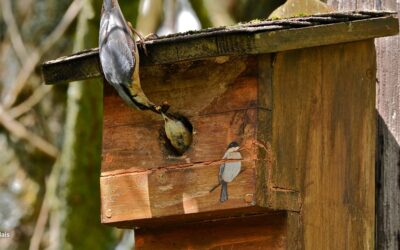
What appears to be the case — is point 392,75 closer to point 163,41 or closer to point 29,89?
point 163,41

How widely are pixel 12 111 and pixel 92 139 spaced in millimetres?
994

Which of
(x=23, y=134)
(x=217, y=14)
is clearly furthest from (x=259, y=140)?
(x=23, y=134)

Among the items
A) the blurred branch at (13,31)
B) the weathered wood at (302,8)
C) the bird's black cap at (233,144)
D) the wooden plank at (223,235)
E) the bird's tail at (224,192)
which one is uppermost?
the blurred branch at (13,31)

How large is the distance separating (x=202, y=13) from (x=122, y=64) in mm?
1764

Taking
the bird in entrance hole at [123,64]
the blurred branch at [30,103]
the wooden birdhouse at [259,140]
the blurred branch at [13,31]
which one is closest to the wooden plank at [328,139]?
the wooden birdhouse at [259,140]

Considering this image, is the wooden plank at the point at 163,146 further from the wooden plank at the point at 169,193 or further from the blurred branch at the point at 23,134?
the blurred branch at the point at 23,134

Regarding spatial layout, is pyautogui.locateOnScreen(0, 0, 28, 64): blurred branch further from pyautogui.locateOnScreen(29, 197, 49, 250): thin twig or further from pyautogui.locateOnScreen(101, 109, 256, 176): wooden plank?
pyautogui.locateOnScreen(101, 109, 256, 176): wooden plank

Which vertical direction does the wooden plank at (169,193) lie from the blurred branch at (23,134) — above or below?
below

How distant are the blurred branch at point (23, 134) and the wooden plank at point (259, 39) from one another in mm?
2371

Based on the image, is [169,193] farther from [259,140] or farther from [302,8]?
[302,8]

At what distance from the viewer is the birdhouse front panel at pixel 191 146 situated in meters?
3.47

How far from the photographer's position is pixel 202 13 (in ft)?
17.3

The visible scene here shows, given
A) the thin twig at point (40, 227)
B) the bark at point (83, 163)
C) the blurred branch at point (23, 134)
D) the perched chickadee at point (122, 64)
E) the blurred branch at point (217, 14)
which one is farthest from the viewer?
the blurred branch at point (23, 134)

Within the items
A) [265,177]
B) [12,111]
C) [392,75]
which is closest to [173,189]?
[265,177]
